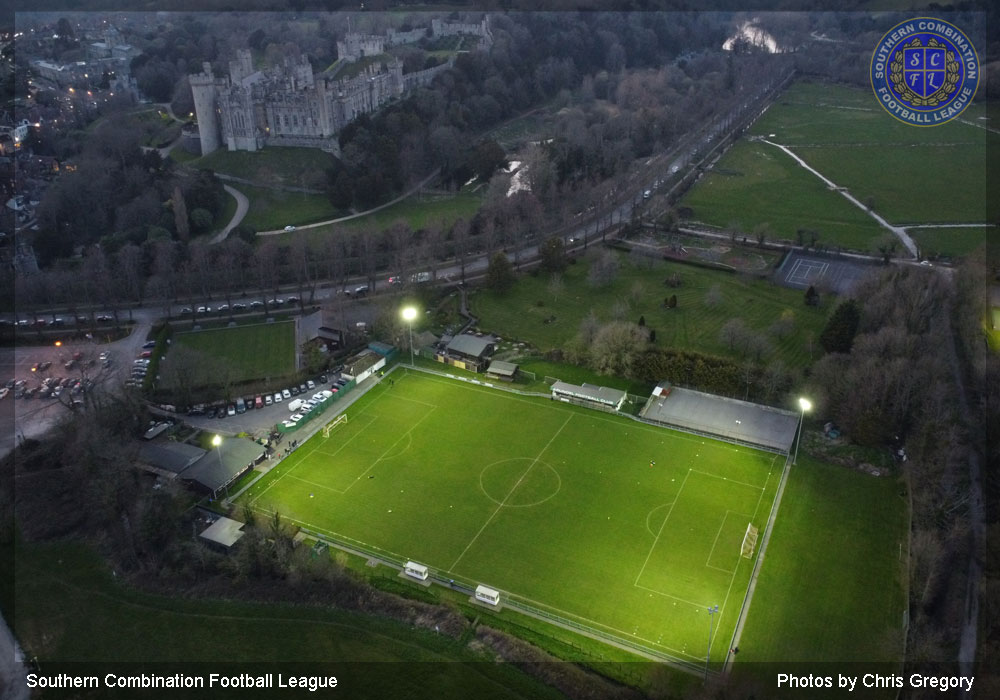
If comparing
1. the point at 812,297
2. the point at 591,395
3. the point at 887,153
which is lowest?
the point at 591,395

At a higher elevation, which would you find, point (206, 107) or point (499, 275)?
point (206, 107)

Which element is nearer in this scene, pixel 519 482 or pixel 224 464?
pixel 519 482

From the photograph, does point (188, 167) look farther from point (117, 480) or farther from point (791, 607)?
point (791, 607)

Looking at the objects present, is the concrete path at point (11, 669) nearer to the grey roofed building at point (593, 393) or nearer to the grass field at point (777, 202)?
the grey roofed building at point (593, 393)

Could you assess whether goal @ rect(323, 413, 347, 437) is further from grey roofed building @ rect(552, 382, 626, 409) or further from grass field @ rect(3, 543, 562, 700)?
grass field @ rect(3, 543, 562, 700)

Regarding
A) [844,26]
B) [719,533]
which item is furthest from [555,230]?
[844,26]

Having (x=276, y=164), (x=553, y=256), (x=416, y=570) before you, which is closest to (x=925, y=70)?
(x=553, y=256)

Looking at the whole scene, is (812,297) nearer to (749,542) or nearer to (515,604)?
(749,542)

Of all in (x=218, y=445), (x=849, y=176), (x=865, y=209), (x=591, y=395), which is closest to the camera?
(x=218, y=445)


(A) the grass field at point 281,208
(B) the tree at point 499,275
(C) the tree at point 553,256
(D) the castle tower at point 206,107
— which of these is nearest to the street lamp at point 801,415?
(B) the tree at point 499,275
